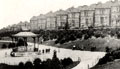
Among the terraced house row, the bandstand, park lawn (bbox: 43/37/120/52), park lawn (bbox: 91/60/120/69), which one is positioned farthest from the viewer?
the terraced house row

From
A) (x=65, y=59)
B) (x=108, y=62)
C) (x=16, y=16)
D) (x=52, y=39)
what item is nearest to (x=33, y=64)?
(x=65, y=59)

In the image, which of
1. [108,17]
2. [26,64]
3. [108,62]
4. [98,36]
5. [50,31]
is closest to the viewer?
[108,62]

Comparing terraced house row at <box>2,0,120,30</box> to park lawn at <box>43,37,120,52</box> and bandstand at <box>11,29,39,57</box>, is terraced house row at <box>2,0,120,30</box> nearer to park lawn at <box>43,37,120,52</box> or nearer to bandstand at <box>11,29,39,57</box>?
bandstand at <box>11,29,39,57</box>

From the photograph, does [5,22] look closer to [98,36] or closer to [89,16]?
[98,36]

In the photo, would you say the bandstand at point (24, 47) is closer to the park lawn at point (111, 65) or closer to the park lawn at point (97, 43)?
the park lawn at point (97, 43)

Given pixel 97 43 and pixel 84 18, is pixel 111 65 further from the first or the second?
pixel 84 18

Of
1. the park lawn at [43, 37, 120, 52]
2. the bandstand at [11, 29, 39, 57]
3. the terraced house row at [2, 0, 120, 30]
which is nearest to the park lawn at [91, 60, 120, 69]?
the park lawn at [43, 37, 120, 52]

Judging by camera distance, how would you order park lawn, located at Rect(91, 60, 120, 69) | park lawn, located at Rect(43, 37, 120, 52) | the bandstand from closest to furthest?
park lawn, located at Rect(91, 60, 120, 69) < park lawn, located at Rect(43, 37, 120, 52) < the bandstand

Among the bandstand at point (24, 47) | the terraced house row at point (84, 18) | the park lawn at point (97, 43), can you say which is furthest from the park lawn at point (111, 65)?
the bandstand at point (24, 47)
